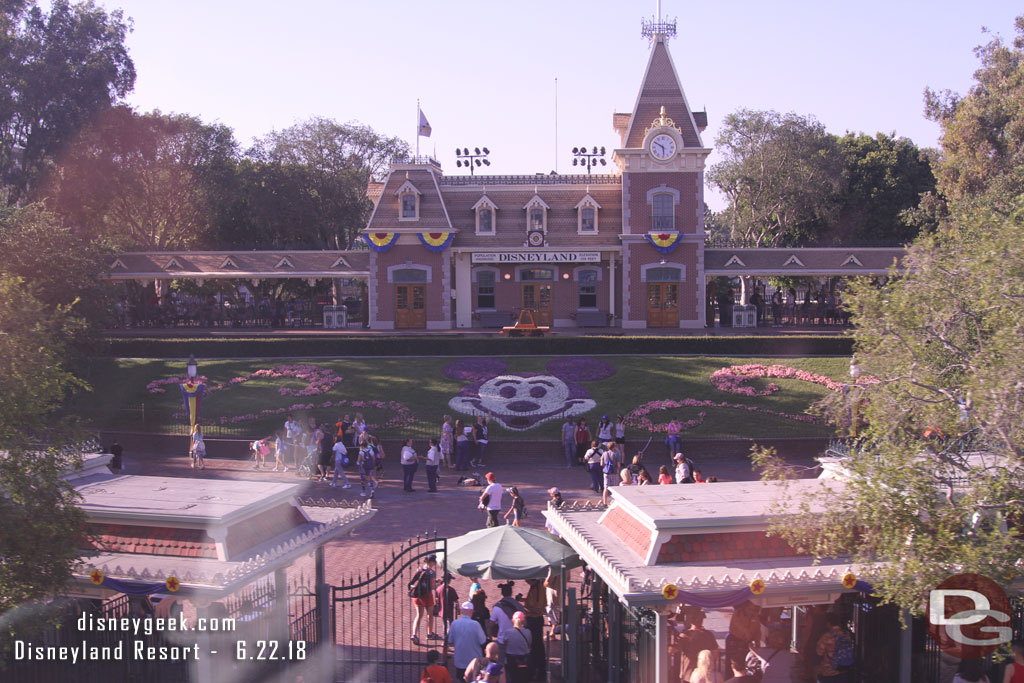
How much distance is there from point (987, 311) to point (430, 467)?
13.9 m

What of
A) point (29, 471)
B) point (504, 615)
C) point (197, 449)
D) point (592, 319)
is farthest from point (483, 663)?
point (592, 319)

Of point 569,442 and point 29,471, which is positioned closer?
point 29,471

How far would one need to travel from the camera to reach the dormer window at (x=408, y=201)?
125ft

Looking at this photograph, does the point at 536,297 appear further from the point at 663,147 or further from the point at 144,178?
the point at 144,178

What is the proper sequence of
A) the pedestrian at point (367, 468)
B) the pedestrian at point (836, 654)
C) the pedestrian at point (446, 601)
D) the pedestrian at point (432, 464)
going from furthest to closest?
the pedestrian at point (432, 464)
the pedestrian at point (367, 468)
the pedestrian at point (446, 601)
the pedestrian at point (836, 654)

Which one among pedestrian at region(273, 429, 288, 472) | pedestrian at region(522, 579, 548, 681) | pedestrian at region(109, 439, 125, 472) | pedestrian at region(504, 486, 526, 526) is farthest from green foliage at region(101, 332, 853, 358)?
pedestrian at region(522, 579, 548, 681)

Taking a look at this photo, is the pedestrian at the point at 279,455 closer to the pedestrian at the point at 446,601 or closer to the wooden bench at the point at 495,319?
the pedestrian at the point at 446,601

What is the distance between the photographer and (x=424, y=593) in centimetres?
1132

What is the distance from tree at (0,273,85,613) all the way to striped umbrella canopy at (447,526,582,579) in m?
4.82

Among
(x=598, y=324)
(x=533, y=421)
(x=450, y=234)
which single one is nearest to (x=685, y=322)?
(x=598, y=324)

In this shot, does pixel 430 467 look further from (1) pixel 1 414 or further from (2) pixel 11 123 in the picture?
(2) pixel 11 123

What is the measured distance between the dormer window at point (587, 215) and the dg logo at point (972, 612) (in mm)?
30558

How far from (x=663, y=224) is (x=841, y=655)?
2899 centimetres

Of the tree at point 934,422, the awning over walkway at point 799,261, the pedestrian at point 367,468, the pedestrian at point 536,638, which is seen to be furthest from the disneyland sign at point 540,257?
the tree at point 934,422
